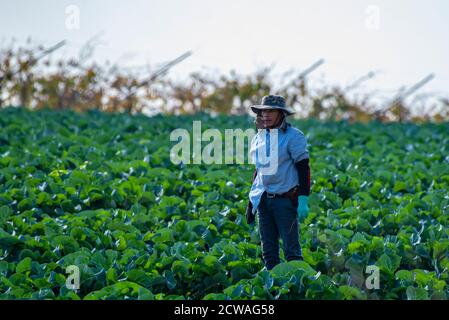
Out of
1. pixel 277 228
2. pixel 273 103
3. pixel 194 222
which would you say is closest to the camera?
pixel 273 103

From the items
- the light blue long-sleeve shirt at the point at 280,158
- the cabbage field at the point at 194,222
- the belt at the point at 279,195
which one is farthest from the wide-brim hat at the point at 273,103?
the cabbage field at the point at 194,222

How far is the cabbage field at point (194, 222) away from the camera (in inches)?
282

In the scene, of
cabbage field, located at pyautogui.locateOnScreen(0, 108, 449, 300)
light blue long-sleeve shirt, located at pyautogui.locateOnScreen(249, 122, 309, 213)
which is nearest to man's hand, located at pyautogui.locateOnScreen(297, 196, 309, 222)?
light blue long-sleeve shirt, located at pyautogui.locateOnScreen(249, 122, 309, 213)

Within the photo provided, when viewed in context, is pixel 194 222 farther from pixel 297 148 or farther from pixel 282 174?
pixel 297 148

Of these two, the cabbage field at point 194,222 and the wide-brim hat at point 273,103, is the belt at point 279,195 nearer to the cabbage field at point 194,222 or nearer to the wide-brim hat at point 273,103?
the cabbage field at point 194,222

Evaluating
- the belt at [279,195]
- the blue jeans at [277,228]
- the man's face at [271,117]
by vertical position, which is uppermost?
the man's face at [271,117]

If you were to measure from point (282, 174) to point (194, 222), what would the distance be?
179 cm

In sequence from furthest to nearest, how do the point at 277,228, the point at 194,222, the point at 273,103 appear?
the point at 194,222
the point at 277,228
the point at 273,103

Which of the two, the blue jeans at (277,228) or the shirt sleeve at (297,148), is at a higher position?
the shirt sleeve at (297,148)

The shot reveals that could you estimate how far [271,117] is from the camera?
23.5 ft

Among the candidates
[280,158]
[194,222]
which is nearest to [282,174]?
[280,158]

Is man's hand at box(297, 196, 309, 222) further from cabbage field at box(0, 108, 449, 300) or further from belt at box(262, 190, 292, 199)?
cabbage field at box(0, 108, 449, 300)

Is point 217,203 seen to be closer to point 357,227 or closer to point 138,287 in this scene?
point 357,227
